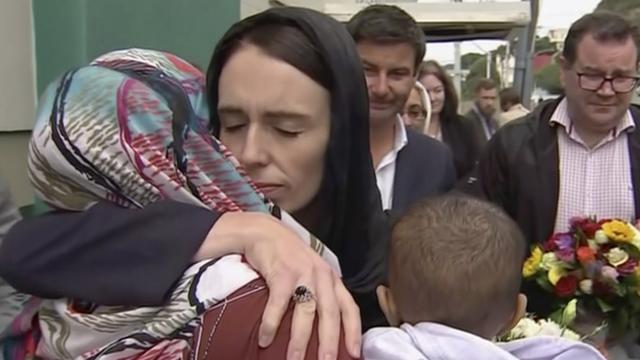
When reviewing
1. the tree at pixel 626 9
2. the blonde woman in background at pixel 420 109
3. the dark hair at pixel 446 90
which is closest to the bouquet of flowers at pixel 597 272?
the tree at pixel 626 9

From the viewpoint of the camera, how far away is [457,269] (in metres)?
1.35

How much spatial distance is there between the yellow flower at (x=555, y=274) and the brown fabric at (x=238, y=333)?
4.98ft

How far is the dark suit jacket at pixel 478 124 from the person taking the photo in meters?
A: 5.29

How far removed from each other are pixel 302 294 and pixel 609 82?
2205 mm

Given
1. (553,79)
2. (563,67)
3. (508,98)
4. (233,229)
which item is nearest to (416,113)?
(553,79)

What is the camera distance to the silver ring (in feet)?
3.60

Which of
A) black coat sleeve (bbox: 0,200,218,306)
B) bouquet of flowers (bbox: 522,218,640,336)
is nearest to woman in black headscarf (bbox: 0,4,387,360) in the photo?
black coat sleeve (bbox: 0,200,218,306)

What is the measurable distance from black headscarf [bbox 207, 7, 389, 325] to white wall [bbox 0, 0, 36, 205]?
1740 millimetres

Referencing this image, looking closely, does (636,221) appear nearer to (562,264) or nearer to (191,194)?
(562,264)

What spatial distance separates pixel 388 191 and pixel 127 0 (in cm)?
148

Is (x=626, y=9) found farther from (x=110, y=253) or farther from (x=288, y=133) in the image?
(x=110, y=253)

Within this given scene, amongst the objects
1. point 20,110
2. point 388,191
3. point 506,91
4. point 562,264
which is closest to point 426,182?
point 388,191

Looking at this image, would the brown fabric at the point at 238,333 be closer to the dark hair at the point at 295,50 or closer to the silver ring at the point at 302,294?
the silver ring at the point at 302,294

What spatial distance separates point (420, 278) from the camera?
136 cm
